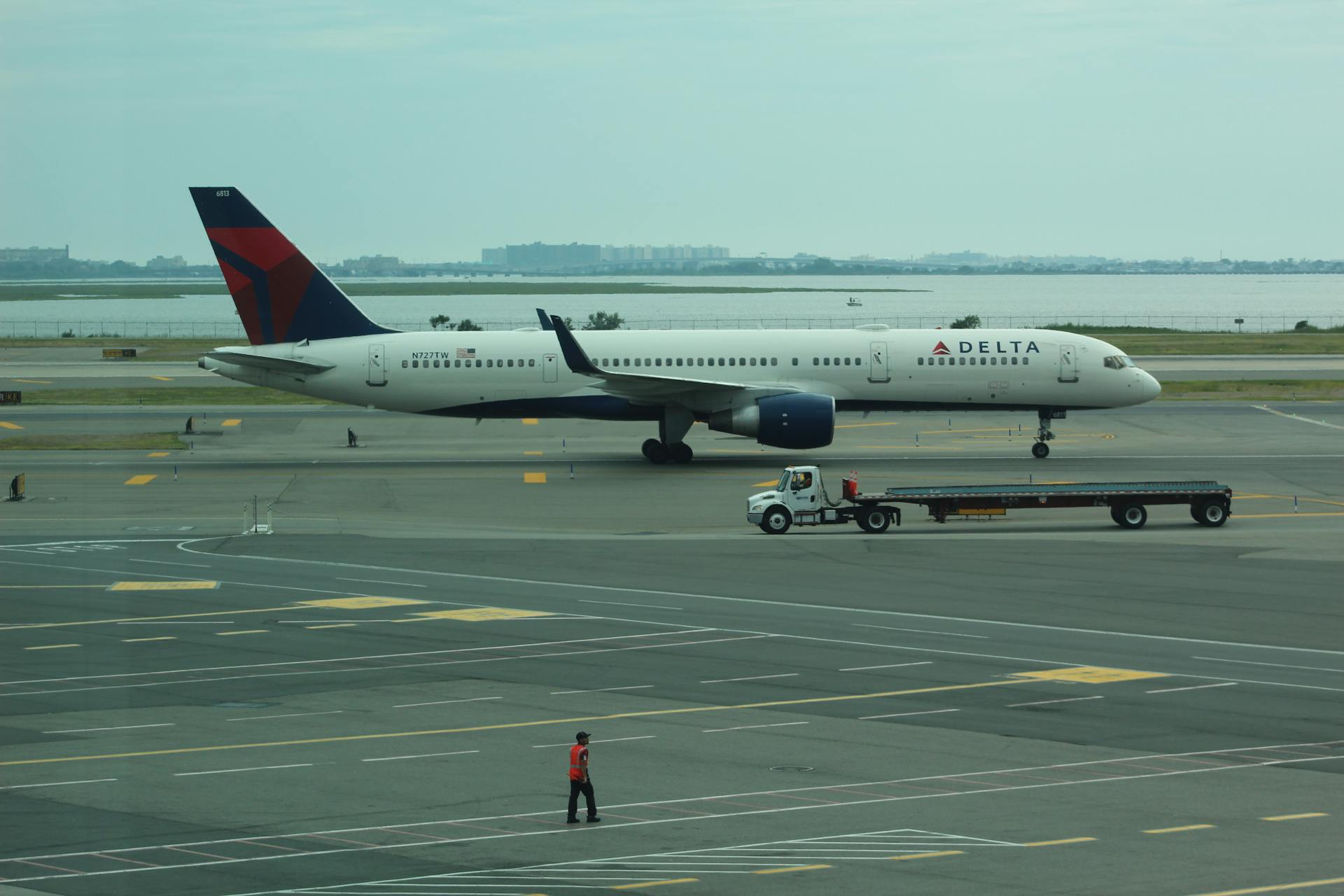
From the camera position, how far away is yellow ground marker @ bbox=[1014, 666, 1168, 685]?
27345 mm

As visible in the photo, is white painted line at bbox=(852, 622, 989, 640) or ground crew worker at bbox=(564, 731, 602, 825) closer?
ground crew worker at bbox=(564, 731, 602, 825)

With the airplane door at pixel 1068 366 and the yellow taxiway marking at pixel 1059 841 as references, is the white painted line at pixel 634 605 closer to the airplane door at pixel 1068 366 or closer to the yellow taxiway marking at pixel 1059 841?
the yellow taxiway marking at pixel 1059 841

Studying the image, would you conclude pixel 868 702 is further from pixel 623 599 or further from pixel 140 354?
pixel 140 354

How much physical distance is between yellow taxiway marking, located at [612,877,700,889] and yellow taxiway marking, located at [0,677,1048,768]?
7.56m

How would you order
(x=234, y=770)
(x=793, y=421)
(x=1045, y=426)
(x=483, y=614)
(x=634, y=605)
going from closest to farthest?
(x=234, y=770)
(x=483, y=614)
(x=634, y=605)
(x=793, y=421)
(x=1045, y=426)

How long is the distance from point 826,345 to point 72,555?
30.0m

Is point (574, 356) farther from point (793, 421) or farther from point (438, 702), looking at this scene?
point (438, 702)

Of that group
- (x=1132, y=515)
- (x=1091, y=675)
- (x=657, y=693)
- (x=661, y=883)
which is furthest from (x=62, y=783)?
(x=1132, y=515)

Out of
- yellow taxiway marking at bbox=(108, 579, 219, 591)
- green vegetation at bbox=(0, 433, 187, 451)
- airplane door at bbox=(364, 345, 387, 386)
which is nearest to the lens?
yellow taxiway marking at bbox=(108, 579, 219, 591)

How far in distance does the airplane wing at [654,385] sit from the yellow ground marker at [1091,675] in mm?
30148

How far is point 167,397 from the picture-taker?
86.8 metres

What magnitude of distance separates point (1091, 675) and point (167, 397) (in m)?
70.1

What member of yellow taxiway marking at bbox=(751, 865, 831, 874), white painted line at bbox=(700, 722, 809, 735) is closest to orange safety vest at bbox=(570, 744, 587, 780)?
yellow taxiway marking at bbox=(751, 865, 831, 874)

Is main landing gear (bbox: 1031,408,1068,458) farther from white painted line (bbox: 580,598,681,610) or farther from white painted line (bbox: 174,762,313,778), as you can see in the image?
white painted line (bbox: 174,762,313,778)
